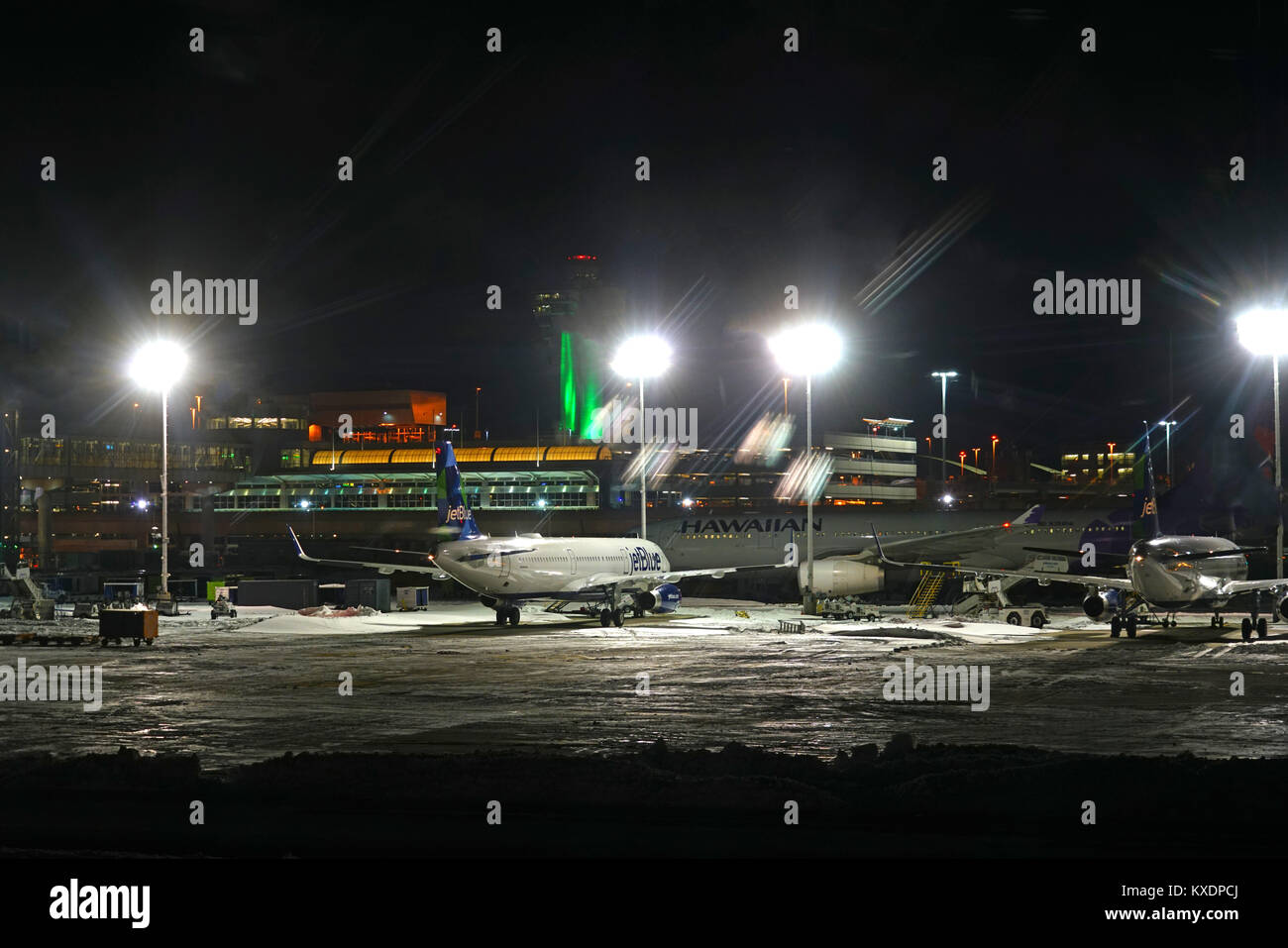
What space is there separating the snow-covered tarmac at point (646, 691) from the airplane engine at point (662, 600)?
17.7 feet

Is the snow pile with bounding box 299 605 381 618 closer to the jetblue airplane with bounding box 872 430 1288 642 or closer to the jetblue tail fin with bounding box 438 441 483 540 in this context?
the jetblue tail fin with bounding box 438 441 483 540

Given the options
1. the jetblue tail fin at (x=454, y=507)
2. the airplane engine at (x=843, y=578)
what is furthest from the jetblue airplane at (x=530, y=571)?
the airplane engine at (x=843, y=578)

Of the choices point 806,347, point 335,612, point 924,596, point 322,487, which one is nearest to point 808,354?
point 806,347

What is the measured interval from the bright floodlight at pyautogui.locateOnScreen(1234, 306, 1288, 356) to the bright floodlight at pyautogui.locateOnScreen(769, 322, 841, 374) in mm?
17321

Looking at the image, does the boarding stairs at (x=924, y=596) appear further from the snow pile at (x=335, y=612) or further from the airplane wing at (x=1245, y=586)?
the snow pile at (x=335, y=612)

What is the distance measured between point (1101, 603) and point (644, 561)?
2276 cm

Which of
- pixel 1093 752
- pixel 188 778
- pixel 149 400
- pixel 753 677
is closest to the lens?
pixel 188 778

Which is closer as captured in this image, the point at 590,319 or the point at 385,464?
the point at 385,464

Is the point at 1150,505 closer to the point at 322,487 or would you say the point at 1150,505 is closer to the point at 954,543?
the point at 954,543

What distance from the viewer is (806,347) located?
52.4 metres

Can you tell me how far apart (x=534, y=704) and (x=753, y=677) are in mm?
7794
